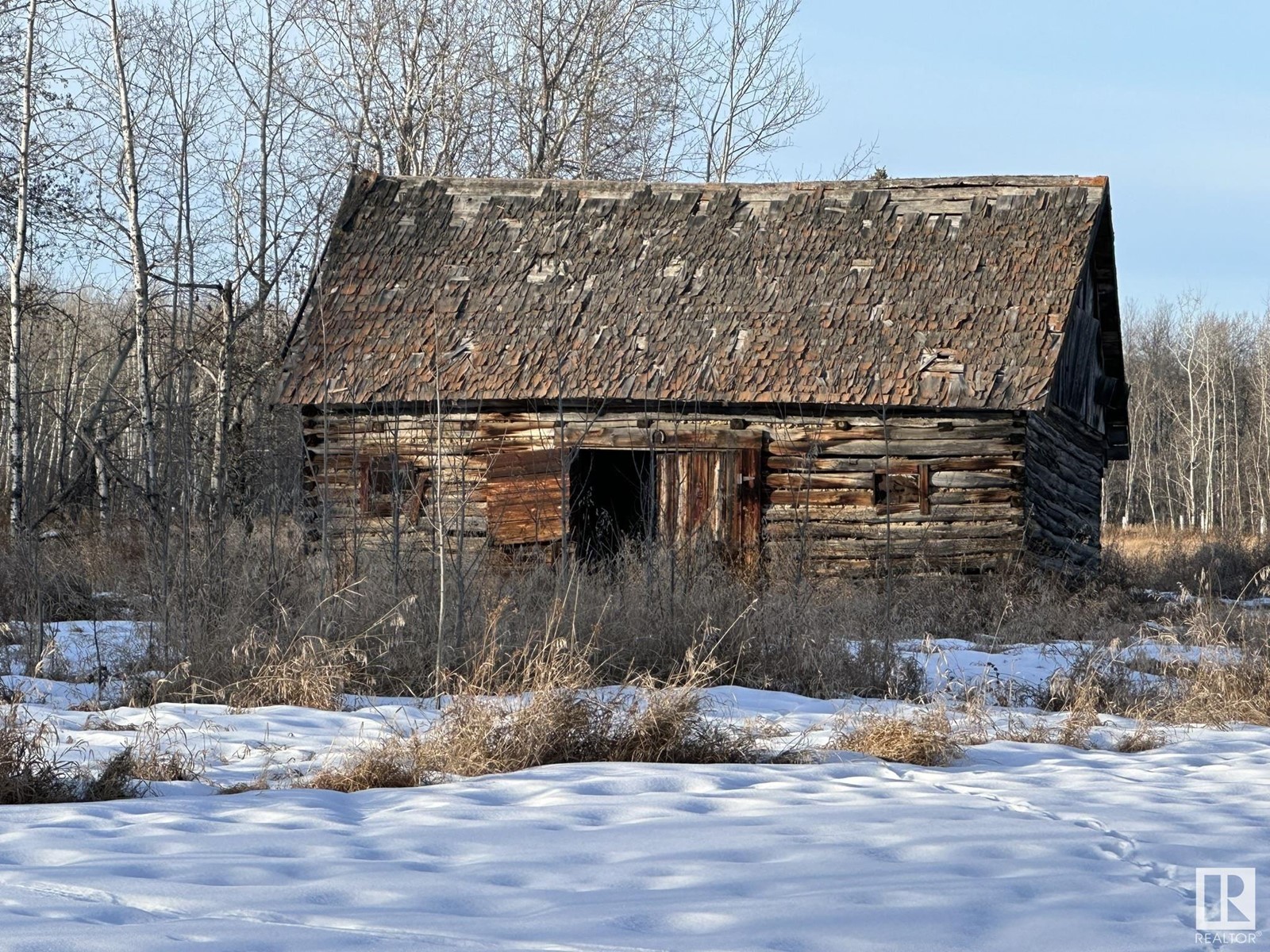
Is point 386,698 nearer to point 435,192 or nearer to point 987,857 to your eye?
point 987,857

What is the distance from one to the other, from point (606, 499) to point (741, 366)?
3.76m

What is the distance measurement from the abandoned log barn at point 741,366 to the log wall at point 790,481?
0.09 ft

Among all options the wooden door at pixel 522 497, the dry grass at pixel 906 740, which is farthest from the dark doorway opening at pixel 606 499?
the dry grass at pixel 906 740

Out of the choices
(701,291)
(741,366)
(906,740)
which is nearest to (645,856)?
(906,740)

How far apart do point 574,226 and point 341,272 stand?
2.81m

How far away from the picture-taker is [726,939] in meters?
3.23

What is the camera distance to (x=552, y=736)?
18.2 feet

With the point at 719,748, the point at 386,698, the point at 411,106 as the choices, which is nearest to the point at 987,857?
the point at 719,748

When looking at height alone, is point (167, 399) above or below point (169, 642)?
above

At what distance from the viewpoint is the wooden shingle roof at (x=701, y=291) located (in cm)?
1366

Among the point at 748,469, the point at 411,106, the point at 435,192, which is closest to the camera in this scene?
the point at 748,469

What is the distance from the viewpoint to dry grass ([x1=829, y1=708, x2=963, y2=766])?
5645mm

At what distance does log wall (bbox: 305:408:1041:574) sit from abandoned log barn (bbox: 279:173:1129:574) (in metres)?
0.03

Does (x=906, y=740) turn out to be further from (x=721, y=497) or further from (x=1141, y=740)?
(x=721, y=497)
